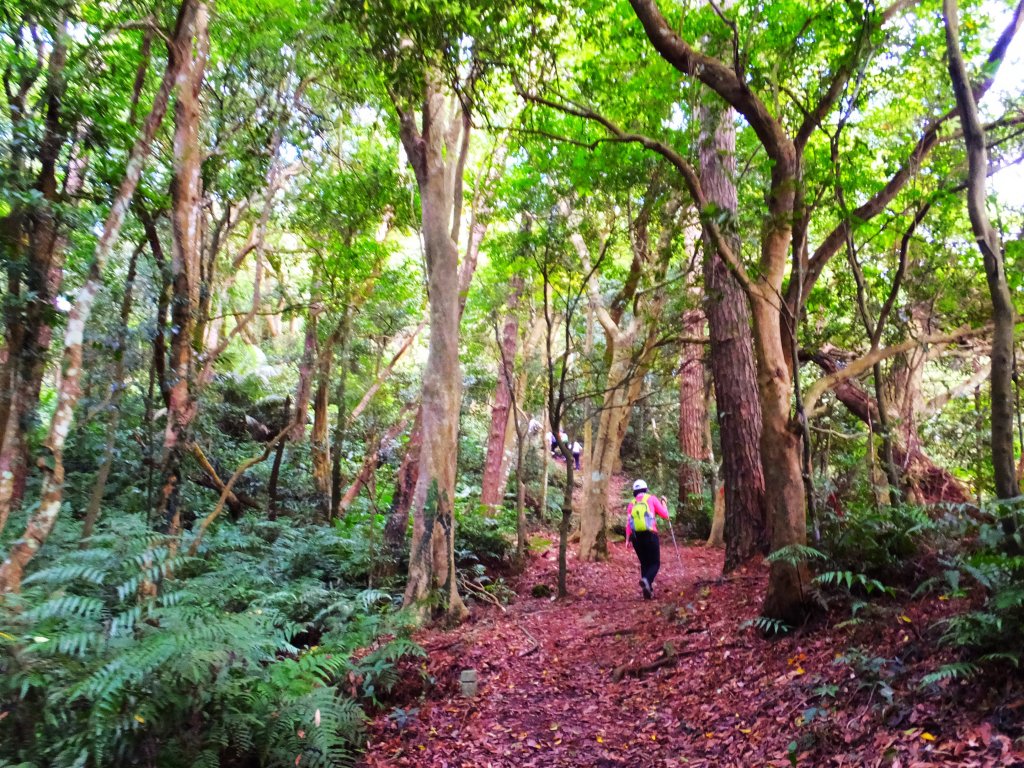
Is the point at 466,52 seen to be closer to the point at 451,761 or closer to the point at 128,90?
the point at 128,90

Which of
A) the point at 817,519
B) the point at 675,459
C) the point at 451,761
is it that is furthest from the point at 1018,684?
the point at 675,459

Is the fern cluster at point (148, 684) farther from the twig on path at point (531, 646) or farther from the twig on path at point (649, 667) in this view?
the twig on path at point (649, 667)

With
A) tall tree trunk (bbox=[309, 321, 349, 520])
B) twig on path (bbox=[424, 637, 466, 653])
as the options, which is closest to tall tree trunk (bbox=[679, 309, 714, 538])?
tall tree trunk (bbox=[309, 321, 349, 520])

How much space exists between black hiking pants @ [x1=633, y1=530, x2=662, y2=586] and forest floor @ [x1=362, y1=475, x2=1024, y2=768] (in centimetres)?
100

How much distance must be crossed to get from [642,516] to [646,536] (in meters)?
0.29

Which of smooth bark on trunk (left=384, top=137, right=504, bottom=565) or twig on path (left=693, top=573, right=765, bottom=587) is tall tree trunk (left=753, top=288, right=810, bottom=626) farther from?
smooth bark on trunk (left=384, top=137, right=504, bottom=565)

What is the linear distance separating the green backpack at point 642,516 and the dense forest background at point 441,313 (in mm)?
1054

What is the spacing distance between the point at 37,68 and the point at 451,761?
799 centimetres

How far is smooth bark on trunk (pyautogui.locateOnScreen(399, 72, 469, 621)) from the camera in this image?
8016 millimetres

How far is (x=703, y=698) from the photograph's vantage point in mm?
5133

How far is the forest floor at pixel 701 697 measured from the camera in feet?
11.8

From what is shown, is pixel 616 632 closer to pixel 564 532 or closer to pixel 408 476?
pixel 564 532

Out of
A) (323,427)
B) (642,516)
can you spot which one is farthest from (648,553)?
(323,427)

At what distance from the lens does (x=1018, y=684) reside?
3.48 m
